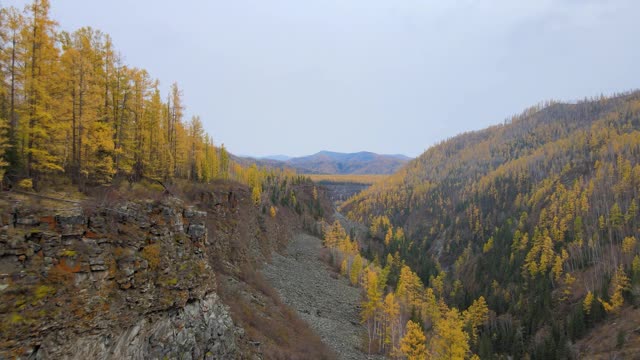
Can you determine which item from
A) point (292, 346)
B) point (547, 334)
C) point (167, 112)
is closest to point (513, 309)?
point (547, 334)

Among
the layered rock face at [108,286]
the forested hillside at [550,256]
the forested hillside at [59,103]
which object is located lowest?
the forested hillside at [550,256]

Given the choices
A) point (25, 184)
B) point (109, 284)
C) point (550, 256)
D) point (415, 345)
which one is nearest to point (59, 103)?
point (25, 184)

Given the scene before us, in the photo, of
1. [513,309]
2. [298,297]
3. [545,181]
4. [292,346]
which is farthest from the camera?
[545,181]

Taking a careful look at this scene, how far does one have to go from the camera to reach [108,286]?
59.1 feet

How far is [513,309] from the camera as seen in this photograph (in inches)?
4035

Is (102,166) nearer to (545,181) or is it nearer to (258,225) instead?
(258,225)

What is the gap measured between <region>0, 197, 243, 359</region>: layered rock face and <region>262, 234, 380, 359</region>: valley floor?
2587 cm

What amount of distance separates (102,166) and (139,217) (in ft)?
28.0

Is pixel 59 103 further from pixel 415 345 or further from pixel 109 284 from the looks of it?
pixel 415 345

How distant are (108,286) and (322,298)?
47256 mm

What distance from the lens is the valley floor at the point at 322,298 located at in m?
48.6

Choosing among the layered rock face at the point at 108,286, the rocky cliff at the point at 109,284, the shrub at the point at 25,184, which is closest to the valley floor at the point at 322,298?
the rocky cliff at the point at 109,284

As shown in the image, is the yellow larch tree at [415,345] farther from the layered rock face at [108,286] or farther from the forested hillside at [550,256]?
the forested hillside at [550,256]

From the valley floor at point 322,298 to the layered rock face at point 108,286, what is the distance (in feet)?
84.9
